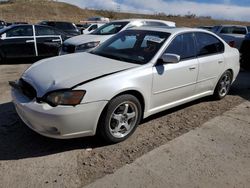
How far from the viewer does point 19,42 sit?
1002 cm

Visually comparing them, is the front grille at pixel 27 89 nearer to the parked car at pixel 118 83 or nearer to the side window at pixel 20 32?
the parked car at pixel 118 83

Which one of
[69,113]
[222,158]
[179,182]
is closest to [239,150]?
[222,158]

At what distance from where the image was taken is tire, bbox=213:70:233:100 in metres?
5.86

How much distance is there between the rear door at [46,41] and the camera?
10422 millimetres

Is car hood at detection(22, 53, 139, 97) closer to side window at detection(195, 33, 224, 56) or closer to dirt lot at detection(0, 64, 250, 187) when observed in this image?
dirt lot at detection(0, 64, 250, 187)

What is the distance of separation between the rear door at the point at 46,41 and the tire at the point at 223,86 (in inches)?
258

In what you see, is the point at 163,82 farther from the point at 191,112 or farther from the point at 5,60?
the point at 5,60

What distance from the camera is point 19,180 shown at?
3.08m

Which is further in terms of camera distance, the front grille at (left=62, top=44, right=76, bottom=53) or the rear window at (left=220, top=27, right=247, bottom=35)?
the rear window at (left=220, top=27, right=247, bottom=35)

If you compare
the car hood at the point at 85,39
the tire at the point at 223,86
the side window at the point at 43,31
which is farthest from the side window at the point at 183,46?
the side window at the point at 43,31

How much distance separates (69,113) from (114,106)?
2.01 ft

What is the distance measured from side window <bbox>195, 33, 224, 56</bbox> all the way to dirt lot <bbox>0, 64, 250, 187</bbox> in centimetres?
111

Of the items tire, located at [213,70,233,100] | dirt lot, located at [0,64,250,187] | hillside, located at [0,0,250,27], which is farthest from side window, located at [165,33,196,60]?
hillside, located at [0,0,250,27]

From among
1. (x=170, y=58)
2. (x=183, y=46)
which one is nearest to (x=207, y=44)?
(x=183, y=46)
